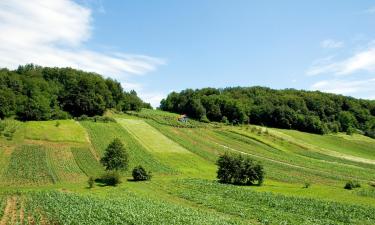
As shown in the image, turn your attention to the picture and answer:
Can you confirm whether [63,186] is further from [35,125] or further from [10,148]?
[35,125]

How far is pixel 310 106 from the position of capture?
625 feet

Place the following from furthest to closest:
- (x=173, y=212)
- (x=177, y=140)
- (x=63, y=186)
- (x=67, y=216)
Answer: (x=177, y=140), (x=63, y=186), (x=173, y=212), (x=67, y=216)

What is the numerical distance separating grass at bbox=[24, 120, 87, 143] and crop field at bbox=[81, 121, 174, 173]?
332 cm

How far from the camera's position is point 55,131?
108 m

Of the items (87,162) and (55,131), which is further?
(55,131)

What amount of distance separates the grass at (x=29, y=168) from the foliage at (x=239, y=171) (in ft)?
110

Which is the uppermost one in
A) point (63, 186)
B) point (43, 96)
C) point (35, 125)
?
point (43, 96)

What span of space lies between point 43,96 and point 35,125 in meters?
23.4

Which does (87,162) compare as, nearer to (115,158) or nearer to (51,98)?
(115,158)

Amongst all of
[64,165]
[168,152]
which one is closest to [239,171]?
[168,152]

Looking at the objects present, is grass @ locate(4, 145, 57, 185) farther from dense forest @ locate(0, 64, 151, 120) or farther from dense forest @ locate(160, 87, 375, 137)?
dense forest @ locate(160, 87, 375, 137)

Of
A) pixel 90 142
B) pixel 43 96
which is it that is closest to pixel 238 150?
pixel 90 142

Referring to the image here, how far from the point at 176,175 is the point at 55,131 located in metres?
40.8

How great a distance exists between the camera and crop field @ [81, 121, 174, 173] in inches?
3617
